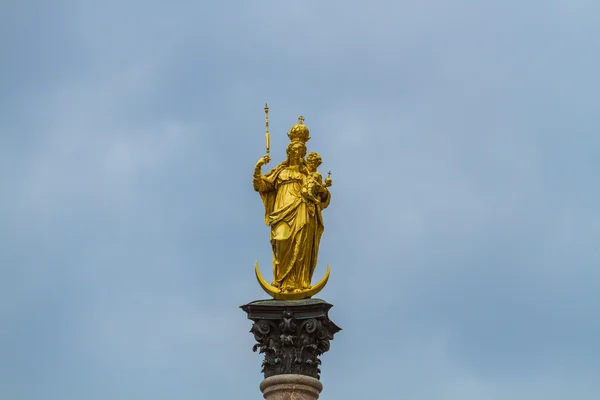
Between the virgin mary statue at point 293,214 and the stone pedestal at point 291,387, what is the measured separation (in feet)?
8.19

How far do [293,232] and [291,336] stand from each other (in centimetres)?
291

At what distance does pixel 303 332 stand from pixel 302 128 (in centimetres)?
590

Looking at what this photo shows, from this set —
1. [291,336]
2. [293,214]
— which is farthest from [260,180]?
[291,336]

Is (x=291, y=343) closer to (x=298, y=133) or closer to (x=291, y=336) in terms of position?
(x=291, y=336)

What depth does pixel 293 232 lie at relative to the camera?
4528cm

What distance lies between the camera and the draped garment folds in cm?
4522

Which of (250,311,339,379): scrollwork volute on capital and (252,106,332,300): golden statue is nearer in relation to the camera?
(250,311,339,379): scrollwork volute on capital

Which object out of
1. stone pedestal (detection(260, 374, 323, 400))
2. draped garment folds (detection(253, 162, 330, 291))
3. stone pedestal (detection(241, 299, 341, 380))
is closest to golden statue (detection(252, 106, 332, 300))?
draped garment folds (detection(253, 162, 330, 291))

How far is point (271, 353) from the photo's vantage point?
44188 mm

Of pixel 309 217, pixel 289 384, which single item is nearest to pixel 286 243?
pixel 309 217

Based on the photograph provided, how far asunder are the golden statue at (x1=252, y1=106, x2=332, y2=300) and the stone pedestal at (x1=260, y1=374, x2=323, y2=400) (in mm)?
2302

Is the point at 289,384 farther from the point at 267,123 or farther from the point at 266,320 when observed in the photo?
the point at 267,123

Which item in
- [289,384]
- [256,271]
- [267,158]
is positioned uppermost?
[267,158]

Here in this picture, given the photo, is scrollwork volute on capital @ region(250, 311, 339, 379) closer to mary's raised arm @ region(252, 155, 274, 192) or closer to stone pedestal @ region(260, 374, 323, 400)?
stone pedestal @ region(260, 374, 323, 400)
